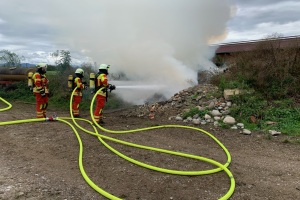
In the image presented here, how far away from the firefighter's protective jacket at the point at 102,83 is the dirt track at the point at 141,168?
1.45 metres

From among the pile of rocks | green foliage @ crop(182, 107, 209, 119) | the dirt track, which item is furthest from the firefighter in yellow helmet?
green foliage @ crop(182, 107, 209, 119)

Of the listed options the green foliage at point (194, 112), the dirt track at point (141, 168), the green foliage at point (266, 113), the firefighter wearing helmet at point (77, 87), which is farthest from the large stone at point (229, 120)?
the firefighter wearing helmet at point (77, 87)

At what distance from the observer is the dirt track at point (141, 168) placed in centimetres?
372

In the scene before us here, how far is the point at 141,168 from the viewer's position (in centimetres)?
447

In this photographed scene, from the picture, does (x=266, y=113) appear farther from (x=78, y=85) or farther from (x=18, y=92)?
(x=18, y=92)

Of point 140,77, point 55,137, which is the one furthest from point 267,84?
point 55,137

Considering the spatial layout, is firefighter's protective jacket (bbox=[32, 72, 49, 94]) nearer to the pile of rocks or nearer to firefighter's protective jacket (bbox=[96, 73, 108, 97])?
firefighter's protective jacket (bbox=[96, 73, 108, 97])

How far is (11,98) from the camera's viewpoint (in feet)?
44.8

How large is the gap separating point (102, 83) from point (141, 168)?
12.5 ft

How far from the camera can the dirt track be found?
147 inches

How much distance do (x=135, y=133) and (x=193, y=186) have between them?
3.03 m

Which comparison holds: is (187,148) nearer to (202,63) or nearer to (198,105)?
(198,105)

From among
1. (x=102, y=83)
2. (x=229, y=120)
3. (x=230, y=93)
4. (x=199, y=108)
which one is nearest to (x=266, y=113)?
(x=229, y=120)

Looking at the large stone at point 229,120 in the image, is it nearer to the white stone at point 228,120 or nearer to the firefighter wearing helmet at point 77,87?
the white stone at point 228,120
